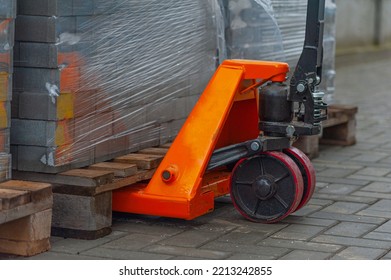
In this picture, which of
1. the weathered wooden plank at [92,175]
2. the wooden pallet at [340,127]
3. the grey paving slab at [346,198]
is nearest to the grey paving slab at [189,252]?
the weathered wooden plank at [92,175]

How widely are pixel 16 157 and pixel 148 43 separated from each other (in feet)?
3.61

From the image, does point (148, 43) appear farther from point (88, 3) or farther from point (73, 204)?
point (73, 204)

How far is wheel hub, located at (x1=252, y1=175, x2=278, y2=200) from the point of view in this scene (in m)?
5.60

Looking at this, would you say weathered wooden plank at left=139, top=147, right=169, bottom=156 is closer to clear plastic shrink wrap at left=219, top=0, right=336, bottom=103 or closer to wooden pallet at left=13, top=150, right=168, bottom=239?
wooden pallet at left=13, top=150, right=168, bottom=239

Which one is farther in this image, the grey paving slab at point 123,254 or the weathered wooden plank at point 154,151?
the weathered wooden plank at point 154,151

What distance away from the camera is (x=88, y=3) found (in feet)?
17.6

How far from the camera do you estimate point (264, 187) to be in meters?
5.61

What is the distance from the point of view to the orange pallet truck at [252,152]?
5.54 meters

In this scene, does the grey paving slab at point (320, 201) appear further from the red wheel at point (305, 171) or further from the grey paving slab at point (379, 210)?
the red wheel at point (305, 171)

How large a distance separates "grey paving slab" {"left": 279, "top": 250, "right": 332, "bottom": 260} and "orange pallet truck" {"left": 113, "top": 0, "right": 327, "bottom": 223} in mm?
474

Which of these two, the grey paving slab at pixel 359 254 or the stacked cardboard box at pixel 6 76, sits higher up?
the stacked cardboard box at pixel 6 76

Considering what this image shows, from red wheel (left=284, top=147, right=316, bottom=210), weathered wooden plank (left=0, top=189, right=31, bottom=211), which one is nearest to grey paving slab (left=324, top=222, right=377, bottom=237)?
red wheel (left=284, top=147, right=316, bottom=210)

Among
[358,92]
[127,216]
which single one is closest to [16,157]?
[127,216]

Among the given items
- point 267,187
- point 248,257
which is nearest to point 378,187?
point 267,187
